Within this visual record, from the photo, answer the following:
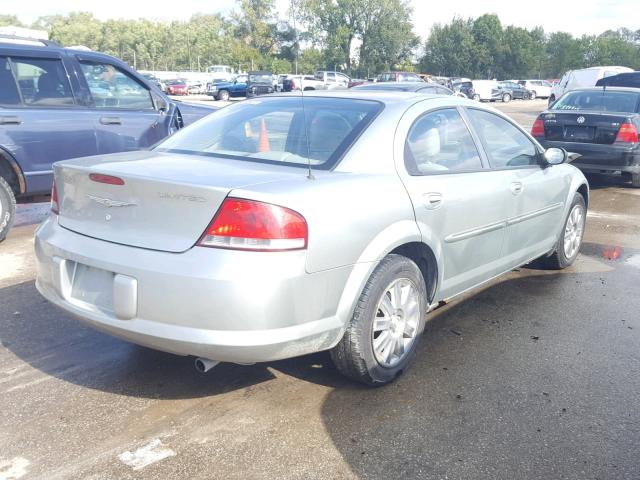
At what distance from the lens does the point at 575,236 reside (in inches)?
233

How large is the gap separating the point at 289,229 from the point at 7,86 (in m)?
4.76

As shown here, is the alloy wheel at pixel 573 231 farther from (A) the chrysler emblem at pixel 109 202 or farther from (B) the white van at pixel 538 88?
(B) the white van at pixel 538 88

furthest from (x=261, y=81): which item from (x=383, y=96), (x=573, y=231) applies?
(x=383, y=96)

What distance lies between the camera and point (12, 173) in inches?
254

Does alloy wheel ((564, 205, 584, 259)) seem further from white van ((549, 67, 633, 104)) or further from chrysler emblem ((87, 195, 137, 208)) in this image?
white van ((549, 67, 633, 104))

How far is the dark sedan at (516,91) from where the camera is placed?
50312mm

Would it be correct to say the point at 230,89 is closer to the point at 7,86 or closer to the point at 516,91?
the point at 516,91

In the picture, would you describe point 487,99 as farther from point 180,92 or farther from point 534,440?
point 534,440

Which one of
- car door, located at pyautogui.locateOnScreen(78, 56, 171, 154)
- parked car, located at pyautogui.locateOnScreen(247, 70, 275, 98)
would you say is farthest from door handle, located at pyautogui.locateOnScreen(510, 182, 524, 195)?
parked car, located at pyautogui.locateOnScreen(247, 70, 275, 98)

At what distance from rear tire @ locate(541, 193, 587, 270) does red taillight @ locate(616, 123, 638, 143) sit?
4.06 meters

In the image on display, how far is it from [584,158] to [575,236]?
163 inches

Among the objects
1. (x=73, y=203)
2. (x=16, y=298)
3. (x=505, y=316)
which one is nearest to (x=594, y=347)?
(x=505, y=316)

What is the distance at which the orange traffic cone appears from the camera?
367cm

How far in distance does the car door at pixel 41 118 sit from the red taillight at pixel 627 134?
7.26m
